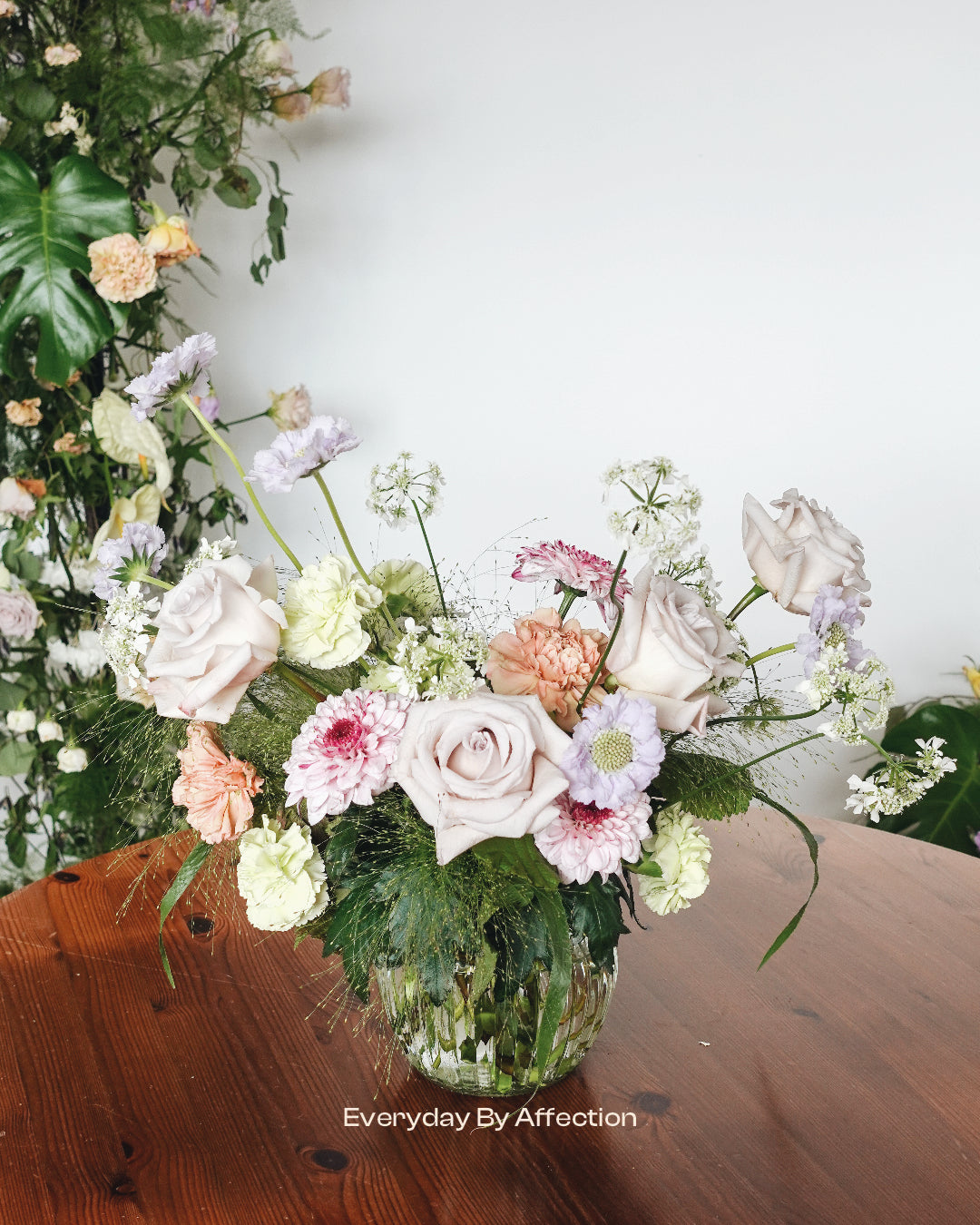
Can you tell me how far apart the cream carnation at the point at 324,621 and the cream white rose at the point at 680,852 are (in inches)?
9.7

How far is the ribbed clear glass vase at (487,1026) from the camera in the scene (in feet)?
2.63

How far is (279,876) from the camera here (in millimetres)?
790

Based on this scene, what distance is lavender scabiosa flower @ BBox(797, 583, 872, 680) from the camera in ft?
2.43

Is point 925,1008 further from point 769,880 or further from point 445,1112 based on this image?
point 445,1112

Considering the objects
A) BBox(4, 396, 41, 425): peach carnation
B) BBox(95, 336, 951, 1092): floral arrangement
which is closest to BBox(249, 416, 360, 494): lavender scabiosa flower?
BBox(95, 336, 951, 1092): floral arrangement

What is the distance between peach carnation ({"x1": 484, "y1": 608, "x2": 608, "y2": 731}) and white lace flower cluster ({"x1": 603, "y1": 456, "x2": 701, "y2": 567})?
8 cm

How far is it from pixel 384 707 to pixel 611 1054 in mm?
366

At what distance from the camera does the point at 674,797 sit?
795 millimetres

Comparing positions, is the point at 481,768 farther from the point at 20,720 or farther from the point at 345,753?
the point at 20,720

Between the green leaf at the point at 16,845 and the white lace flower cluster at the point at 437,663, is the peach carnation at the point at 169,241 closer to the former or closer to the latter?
the green leaf at the point at 16,845

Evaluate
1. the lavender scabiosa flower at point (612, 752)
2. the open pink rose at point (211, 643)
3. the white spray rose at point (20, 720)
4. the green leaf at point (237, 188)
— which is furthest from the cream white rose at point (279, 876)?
the green leaf at point (237, 188)

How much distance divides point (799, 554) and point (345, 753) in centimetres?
32

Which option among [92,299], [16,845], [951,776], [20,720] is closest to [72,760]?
[20,720]

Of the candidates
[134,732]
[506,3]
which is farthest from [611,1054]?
[506,3]
